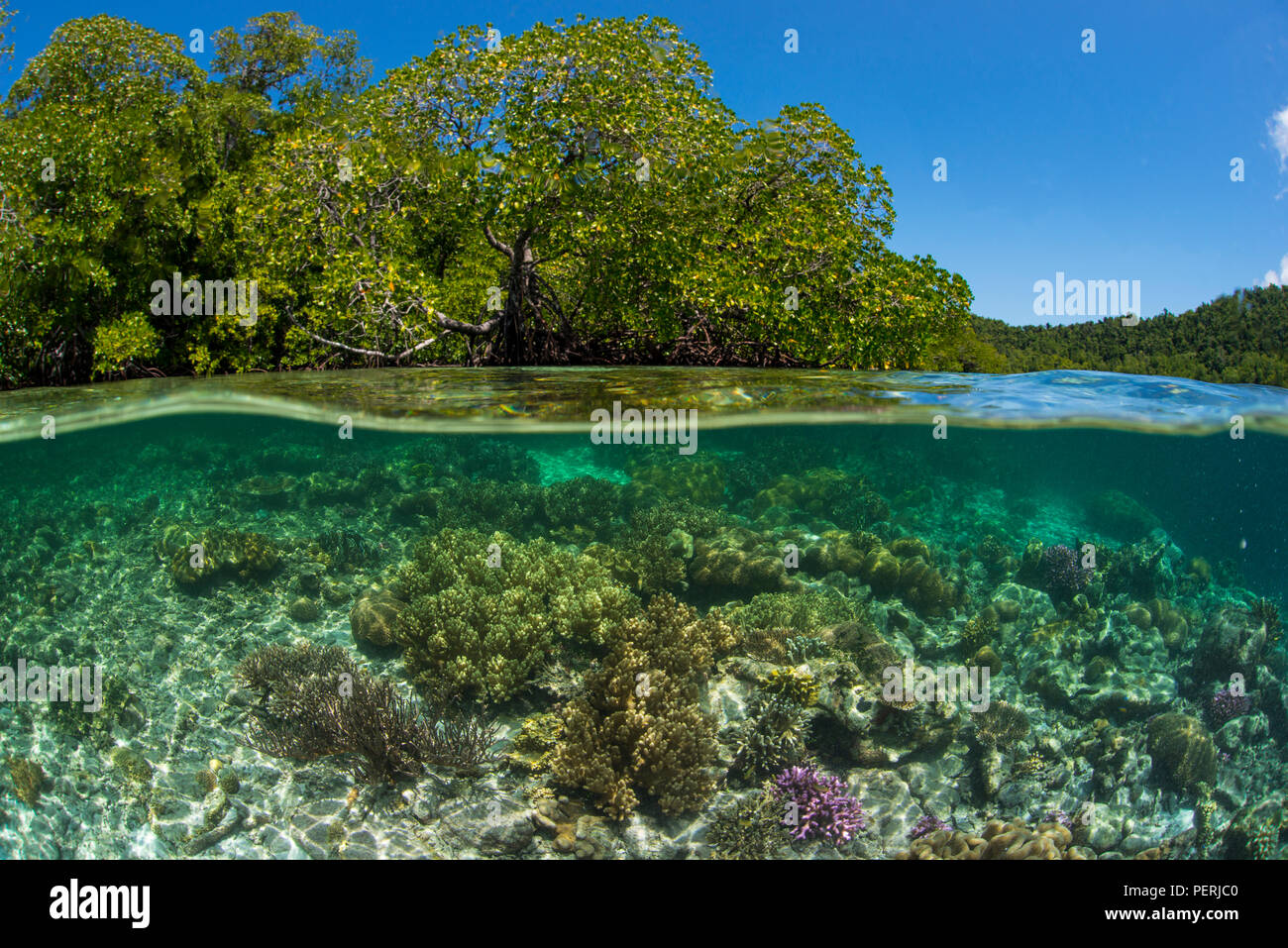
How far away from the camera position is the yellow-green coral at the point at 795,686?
9391 mm

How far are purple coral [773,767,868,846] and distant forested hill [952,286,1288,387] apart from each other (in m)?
11.2

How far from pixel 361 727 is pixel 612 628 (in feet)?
10.5

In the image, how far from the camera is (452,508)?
13.7 m

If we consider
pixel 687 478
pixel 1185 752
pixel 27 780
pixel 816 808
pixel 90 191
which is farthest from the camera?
pixel 90 191

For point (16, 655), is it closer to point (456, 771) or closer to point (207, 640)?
point (207, 640)

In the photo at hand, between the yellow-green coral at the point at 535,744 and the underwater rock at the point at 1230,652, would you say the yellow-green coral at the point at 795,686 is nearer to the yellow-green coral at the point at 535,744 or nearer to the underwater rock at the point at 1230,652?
the yellow-green coral at the point at 535,744

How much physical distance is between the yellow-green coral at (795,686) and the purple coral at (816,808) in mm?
840

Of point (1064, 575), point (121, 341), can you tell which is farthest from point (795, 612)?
point (121, 341)

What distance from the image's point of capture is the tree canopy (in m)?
17.0

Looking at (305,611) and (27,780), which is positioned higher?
(305,611)

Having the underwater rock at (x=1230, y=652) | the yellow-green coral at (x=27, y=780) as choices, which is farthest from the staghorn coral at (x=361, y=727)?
the underwater rock at (x=1230, y=652)

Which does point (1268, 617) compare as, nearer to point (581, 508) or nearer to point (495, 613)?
point (581, 508)

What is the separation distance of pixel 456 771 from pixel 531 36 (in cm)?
1603

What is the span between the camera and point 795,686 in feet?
31.0
